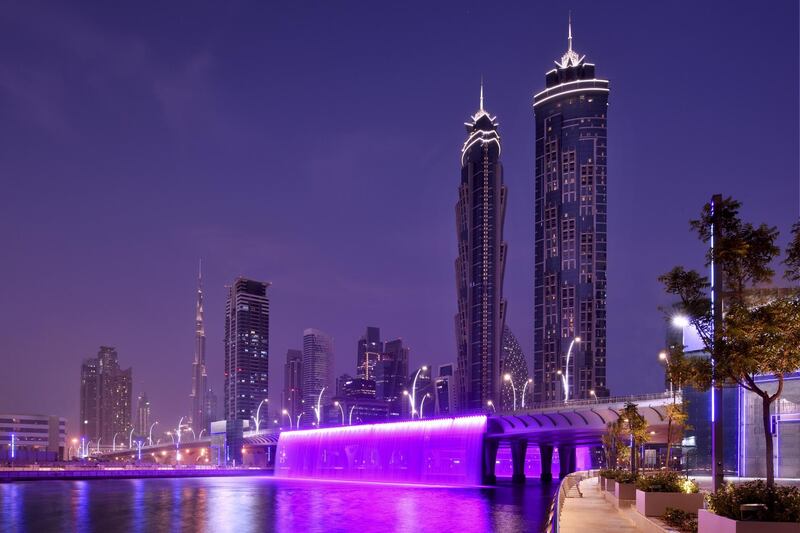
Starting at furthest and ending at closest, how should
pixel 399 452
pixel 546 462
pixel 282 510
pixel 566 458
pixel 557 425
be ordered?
pixel 566 458 → pixel 546 462 → pixel 399 452 → pixel 557 425 → pixel 282 510

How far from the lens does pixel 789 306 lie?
765 inches

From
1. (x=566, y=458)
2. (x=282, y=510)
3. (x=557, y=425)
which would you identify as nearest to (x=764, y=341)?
(x=282, y=510)

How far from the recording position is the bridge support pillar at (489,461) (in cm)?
10962

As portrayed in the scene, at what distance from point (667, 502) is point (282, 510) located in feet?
184

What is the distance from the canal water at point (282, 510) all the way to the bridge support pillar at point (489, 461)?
26.9ft

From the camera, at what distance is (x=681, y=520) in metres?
21.2

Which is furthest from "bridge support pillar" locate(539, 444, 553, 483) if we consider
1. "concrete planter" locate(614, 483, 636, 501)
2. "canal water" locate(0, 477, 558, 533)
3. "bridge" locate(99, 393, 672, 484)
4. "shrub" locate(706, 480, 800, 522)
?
"shrub" locate(706, 480, 800, 522)

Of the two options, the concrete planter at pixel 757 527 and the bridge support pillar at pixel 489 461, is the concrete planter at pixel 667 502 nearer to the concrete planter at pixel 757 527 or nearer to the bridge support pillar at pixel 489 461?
the concrete planter at pixel 757 527

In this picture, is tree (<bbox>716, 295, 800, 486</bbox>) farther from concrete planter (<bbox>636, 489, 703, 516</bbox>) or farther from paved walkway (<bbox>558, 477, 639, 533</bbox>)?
paved walkway (<bbox>558, 477, 639, 533</bbox>)

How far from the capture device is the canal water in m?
58.1

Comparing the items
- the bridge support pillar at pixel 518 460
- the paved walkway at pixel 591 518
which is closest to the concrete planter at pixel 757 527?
the paved walkway at pixel 591 518

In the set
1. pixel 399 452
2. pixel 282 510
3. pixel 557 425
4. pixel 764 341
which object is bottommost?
Result: pixel 399 452

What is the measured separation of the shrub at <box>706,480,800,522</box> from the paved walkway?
787cm

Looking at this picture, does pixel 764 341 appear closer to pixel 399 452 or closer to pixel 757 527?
pixel 757 527
